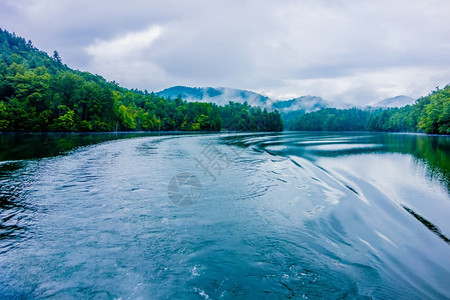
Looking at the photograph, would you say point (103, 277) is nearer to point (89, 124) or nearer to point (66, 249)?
point (66, 249)

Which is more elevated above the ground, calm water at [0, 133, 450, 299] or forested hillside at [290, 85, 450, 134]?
forested hillside at [290, 85, 450, 134]

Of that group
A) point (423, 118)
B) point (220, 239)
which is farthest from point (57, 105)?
point (423, 118)

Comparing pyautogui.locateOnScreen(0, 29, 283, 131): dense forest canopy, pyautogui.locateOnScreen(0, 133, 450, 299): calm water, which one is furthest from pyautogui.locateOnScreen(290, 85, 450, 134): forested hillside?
pyautogui.locateOnScreen(0, 29, 283, 131): dense forest canopy

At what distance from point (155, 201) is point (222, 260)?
18.3 feet

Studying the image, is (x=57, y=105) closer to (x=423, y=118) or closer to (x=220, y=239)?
(x=220, y=239)

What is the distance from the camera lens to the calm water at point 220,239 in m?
5.54

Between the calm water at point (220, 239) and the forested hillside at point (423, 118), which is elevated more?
the forested hillside at point (423, 118)

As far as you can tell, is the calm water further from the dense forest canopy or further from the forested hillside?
the forested hillside

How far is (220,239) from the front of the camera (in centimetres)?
773

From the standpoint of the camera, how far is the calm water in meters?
5.54

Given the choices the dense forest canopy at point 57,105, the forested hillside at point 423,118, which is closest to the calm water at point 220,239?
the dense forest canopy at point 57,105

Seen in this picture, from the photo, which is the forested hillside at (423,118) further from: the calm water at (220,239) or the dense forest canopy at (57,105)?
the dense forest canopy at (57,105)

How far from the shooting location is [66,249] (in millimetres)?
6875

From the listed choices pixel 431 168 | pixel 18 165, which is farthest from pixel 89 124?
pixel 431 168
